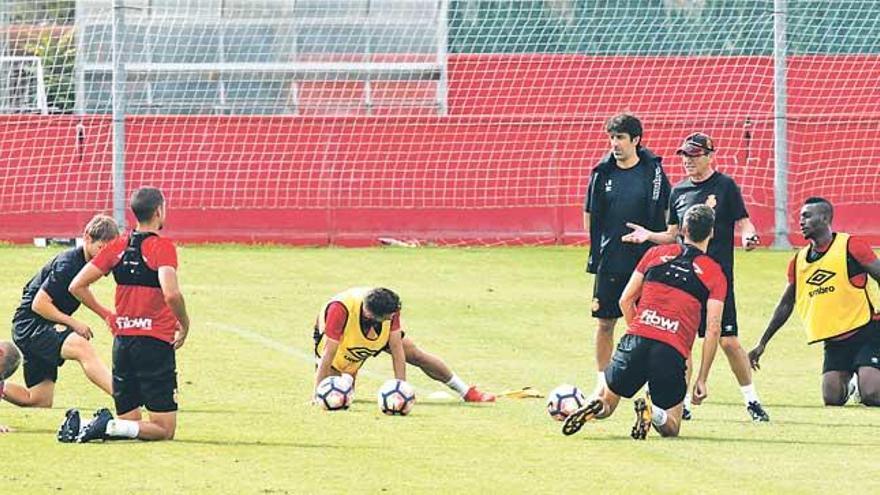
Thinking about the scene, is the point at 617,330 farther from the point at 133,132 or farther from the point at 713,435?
the point at 133,132

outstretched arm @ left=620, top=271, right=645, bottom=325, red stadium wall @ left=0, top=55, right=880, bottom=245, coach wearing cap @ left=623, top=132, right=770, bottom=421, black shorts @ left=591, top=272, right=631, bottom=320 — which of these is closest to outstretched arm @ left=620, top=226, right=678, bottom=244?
coach wearing cap @ left=623, top=132, right=770, bottom=421

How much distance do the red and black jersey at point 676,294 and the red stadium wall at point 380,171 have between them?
517 inches

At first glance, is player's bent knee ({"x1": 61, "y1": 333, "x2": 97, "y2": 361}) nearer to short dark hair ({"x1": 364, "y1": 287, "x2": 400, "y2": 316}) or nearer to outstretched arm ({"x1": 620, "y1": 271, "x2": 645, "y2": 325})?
short dark hair ({"x1": 364, "y1": 287, "x2": 400, "y2": 316})

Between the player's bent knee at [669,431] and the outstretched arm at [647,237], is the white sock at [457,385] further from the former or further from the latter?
the player's bent knee at [669,431]

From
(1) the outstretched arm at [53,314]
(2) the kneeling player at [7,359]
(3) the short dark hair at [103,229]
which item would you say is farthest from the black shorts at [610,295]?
(2) the kneeling player at [7,359]

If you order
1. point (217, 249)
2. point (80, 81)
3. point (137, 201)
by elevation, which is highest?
point (137, 201)

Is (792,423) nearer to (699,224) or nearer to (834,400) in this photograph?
(834,400)

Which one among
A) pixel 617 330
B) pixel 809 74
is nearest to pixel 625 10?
pixel 809 74

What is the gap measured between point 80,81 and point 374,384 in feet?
36.9

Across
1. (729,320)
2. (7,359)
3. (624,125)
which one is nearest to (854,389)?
(729,320)

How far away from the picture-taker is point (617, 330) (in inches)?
736

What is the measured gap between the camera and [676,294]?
11.7 metres

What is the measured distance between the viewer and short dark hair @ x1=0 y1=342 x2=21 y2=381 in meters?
12.1

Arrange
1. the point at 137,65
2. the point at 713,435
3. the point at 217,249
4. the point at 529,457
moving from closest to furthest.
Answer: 1. the point at 529,457
2. the point at 713,435
3. the point at 217,249
4. the point at 137,65
